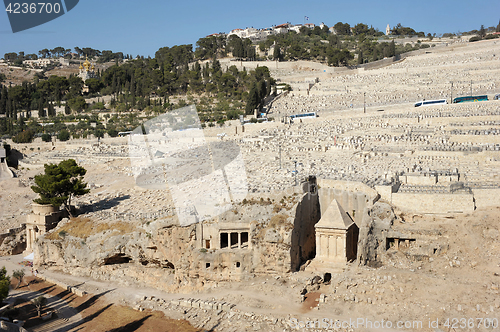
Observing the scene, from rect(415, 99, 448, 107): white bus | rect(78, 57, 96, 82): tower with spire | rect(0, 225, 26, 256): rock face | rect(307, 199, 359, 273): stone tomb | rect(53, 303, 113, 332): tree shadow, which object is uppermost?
rect(78, 57, 96, 82): tower with spire

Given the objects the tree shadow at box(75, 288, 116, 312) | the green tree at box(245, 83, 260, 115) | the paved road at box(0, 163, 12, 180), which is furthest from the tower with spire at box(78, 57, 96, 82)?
the tree shadow at box(75, 288, 116, 312)

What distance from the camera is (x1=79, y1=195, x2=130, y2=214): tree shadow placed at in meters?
23.5

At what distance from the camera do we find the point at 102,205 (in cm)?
2394

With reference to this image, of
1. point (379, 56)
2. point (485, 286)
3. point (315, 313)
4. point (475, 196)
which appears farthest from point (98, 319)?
point (379, 56)

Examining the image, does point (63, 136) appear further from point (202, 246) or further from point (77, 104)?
point (202, 246)

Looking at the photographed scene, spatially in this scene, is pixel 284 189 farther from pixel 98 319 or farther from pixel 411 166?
pixel 98 319

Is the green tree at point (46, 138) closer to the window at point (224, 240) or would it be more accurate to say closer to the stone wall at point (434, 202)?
the window at point (224, 240)

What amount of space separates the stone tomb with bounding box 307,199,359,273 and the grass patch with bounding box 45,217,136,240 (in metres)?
6.95

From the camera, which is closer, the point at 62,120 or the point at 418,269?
the point at 418,269

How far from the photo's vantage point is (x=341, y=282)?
16.3m

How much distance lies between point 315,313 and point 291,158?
11748mm

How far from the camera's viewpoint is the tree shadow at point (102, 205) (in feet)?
77.0

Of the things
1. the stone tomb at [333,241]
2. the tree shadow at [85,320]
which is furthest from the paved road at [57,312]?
the stone tomb at [333,241]

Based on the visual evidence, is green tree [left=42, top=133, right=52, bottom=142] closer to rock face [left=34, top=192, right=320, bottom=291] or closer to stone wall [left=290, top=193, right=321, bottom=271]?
rock face [left=34, top=192, right=320, bottom=291]
